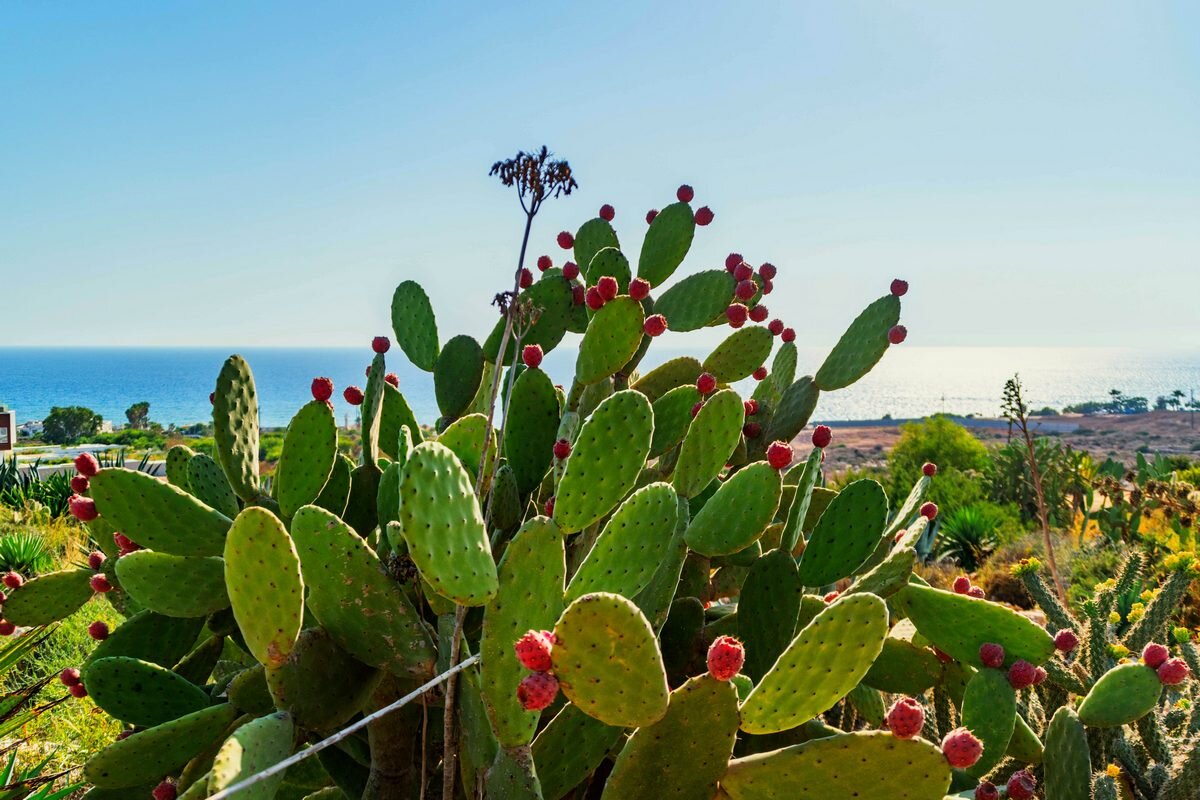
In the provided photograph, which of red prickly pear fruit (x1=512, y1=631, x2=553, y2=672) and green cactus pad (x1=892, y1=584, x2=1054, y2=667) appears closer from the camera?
red prickly pear fruit (x1=512, y1=631, x2=553, y2=672)

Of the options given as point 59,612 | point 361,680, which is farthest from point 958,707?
point 59,612

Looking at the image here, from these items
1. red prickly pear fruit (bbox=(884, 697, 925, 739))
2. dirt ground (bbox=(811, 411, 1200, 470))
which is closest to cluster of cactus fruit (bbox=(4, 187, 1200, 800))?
red prickly pear fruit (bbox=(884, 697, 925, 739))

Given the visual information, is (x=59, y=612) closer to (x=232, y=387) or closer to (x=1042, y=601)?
(x=232, y=387)

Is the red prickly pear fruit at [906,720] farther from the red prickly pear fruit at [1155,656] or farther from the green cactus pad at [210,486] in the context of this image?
the green cactus pad at [210,486]

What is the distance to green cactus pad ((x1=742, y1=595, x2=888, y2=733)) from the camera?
133 centimetres

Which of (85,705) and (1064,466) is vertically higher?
(1064,466)

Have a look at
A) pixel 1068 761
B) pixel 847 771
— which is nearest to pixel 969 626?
pixel 1068 761

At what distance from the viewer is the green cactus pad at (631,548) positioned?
1652mm

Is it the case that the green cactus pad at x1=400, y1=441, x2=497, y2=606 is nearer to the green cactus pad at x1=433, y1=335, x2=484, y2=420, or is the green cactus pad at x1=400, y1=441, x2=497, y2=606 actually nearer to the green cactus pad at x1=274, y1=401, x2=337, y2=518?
the green cactus pad at x1=274, y1=401, x2=337, y2=518

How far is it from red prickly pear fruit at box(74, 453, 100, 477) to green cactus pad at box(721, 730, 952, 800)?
1.36 meters

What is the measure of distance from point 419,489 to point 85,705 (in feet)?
13.8

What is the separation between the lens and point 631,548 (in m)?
1.68

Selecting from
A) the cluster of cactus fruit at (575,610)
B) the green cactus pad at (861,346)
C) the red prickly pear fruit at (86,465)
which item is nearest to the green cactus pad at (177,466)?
the cluster of cactus fruit at (575,610)

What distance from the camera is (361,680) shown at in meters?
1.77
